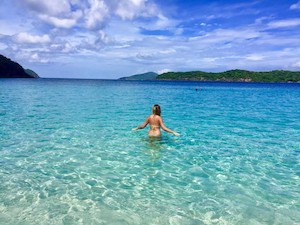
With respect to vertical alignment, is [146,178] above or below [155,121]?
below

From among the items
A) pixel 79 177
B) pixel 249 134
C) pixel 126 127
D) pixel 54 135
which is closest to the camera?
pixel 79 177

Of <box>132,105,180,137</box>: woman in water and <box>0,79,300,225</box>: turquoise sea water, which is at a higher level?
<box>132,105,180,137</box>: woman in water

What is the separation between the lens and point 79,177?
8688 millimetres

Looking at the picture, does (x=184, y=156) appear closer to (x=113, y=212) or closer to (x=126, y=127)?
(x=113, y=212)

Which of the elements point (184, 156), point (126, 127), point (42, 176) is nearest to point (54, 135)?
point (126, 127)

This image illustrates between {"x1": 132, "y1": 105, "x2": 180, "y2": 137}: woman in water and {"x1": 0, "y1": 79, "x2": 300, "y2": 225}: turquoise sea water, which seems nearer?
{"x1": 0, "y1": 79, "x2": 300, "y2": 225}: turquoise sea water

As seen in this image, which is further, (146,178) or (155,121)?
(155,121)

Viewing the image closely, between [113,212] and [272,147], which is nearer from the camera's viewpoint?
[113,212]

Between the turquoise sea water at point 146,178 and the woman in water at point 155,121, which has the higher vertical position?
the woman in water at point 155,121

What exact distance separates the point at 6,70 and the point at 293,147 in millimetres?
202893

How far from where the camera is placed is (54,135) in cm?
1470

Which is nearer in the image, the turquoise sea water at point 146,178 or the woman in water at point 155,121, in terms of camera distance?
the turquoise sea water at point 146,178

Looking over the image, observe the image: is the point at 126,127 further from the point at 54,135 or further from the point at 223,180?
the point at 223,180

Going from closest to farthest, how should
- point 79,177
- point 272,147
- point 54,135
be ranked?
point 79,177 < point 272,147 < point 54,135
